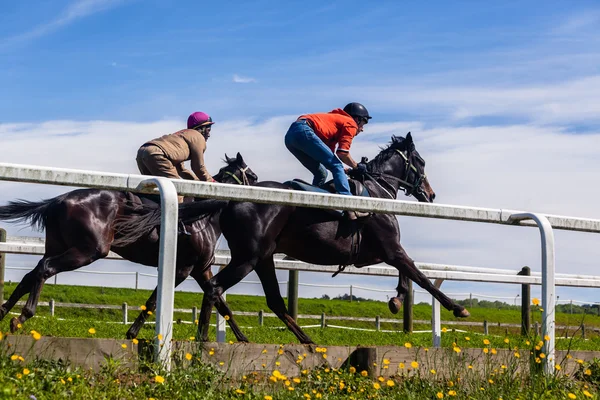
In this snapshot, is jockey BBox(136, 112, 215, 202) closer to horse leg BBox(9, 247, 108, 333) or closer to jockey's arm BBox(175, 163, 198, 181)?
jockey's arm BBox(175, 163, 198, 181)

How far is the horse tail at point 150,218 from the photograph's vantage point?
8820 mm

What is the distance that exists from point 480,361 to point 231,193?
1.91 metres

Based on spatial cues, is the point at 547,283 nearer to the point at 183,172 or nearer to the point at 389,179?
the point at 389,179

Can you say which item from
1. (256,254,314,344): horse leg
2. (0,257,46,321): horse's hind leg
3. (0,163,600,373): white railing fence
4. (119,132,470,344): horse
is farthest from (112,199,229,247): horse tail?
(0,163,600,373): white railing fence

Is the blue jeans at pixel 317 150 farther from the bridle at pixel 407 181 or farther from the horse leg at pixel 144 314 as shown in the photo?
the horse leg at pixel 144 314

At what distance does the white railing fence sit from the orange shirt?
2.99 meters

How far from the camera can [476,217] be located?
234 inches

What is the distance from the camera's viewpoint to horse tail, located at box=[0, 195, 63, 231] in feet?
30.8

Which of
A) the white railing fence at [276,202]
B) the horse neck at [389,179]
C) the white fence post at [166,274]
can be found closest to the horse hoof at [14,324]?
the white railing fence at [276,202]

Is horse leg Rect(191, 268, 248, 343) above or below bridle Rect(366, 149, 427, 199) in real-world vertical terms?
below

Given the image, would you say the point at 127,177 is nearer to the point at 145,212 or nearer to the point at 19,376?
the point at 19,376

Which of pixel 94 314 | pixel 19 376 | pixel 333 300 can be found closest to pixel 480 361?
pixel 19 376

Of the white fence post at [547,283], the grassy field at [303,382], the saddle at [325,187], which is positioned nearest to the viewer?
the grassy field at [303,382]

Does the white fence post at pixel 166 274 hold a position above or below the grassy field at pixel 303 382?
above
